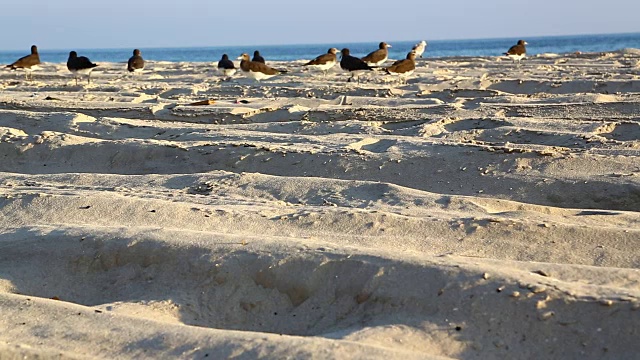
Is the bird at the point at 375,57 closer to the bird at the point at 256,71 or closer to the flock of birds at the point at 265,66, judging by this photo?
the flock of birds at the point at 265,66

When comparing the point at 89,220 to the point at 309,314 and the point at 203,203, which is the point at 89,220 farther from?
the point at 309,314

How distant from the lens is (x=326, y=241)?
3896 millimetres

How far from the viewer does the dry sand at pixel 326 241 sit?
2.86m

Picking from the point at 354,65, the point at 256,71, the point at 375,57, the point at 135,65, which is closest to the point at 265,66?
the point at 256,71

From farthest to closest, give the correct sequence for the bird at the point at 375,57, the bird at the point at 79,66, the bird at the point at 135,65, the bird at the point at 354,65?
the bird at the point at 375,57
the bird at the point at 135,65
the bird at the point at 79,66
the bird at the point at 354,65

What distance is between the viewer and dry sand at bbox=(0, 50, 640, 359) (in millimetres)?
2855

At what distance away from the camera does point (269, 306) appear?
3.35 meters

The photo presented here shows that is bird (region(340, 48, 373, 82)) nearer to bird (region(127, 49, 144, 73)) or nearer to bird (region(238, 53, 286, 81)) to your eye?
bird (region(238, 53, 286, 81))

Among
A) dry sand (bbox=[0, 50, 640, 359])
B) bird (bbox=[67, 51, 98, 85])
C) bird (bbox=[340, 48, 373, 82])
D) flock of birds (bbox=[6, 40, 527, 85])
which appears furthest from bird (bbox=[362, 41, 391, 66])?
dry sand (bbox=[0, 50, 640, 359])

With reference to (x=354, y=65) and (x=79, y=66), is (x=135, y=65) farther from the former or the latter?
(x=354, y=65)

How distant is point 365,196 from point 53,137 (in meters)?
3.31

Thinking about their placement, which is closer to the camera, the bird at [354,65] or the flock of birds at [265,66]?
the flock of birds at [265,66]

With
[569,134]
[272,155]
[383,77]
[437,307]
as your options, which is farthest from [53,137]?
[383,77]

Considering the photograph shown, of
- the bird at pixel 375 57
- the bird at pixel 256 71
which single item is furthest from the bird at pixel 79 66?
the bird at pixel 375 57
